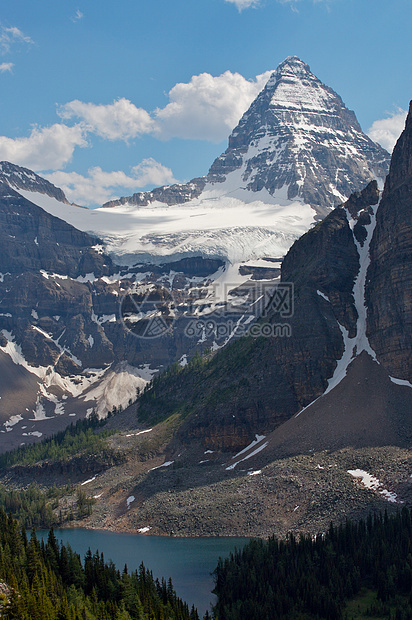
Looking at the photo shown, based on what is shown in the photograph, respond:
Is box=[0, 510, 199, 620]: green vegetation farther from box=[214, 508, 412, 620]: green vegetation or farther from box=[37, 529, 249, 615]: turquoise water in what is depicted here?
box=[37, 529, 249, 615]: turquoise water

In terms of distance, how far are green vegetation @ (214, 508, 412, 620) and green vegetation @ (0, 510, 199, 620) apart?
1008cm

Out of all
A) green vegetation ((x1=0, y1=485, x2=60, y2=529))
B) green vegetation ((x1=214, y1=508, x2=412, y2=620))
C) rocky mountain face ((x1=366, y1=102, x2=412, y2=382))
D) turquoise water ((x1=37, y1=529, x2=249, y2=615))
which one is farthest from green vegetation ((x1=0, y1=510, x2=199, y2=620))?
rocky mountain face ((x1=366, y1=102, x2=412, y2=382))

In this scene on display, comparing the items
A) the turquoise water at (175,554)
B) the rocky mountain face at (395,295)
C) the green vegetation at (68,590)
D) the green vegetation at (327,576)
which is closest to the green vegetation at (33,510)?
the turquoise water at (175,554)

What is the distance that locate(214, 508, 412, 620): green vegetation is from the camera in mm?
98812

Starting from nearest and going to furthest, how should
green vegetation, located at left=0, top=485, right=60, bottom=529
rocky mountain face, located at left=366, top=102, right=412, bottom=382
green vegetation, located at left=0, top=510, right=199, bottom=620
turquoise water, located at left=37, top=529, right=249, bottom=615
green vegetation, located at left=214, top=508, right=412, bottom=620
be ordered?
green vegetation, located at left=0, top=510, right=199, bottom=620, green vegetation, located at left=214, top=508, right=412, bottom=620, turquoise water, located at left=37, top=529, right=249, bottom=615, rocky mountain face, located at left=366, top=102, right=412, bottom=382, green vegetation, located at left=0, top=485, right=60, bottom=529

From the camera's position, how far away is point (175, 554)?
444ft

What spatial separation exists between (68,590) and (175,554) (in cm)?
4303

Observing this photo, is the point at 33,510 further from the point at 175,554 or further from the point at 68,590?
the point at 68,590

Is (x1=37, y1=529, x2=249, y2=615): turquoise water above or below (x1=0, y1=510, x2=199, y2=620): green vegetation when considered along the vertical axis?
below

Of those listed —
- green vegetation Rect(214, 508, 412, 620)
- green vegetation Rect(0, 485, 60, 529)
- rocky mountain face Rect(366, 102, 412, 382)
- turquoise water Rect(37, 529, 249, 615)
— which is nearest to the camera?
green vegetation Rect(214, 508, 412, 620)

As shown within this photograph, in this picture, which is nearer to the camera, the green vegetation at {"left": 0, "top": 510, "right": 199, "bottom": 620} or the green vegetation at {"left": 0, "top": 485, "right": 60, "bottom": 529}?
the green vegetation at {"left": 0, "top": 510, "right": 199, "bottom": 620}

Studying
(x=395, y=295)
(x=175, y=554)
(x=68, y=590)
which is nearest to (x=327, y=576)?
(x=175, y=554)

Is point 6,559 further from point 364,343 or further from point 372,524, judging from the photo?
point 364,343

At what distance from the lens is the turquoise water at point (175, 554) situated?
384 feet
